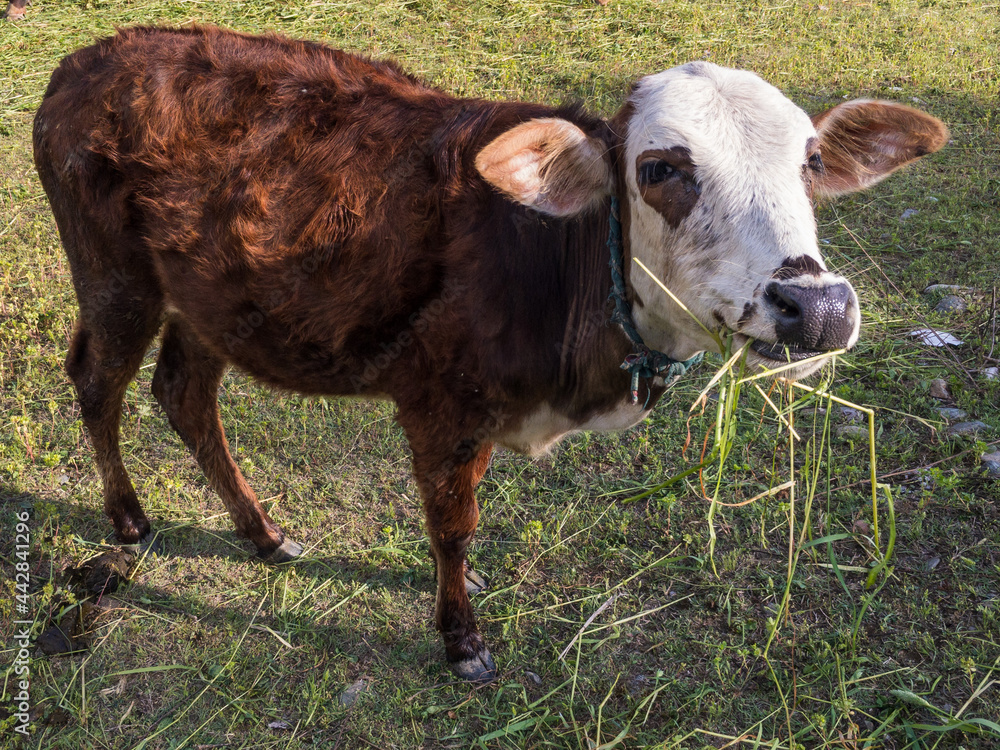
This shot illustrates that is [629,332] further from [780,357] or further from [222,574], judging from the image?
[222,574]

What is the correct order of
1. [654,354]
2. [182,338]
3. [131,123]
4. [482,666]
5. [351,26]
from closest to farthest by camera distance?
[654,354] < [131,123] < [482,666] < [182,338] < [351,26]

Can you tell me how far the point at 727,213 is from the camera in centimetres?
233

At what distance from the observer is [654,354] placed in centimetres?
277

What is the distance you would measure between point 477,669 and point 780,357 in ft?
6.22

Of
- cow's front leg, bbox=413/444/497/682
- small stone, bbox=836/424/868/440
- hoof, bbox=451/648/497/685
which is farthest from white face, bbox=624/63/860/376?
small stone, bbox=836/424/868/440

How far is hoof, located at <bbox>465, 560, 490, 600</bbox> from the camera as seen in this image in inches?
146

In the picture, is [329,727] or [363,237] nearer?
[363,237]

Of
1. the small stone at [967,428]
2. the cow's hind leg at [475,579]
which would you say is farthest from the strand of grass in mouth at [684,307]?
the small stone at [967,428]

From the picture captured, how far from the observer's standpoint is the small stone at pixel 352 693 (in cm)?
327

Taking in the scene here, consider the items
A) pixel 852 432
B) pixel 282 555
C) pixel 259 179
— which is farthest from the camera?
pixel 852 432

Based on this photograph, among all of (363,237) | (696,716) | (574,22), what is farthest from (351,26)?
(696,716)

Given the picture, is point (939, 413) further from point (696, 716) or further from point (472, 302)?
point (472, 302)

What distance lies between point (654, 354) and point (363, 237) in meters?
1.13

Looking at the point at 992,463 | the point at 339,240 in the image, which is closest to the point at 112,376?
the point at 339,240
